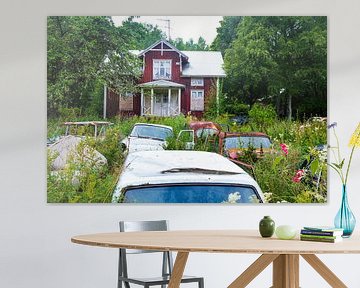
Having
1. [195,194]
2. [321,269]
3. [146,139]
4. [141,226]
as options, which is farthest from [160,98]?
[321,269]

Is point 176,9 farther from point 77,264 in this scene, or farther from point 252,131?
point 77,264

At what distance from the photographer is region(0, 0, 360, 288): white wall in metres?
6.71

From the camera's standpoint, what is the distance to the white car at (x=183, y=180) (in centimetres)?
673

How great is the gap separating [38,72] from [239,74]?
157 cm

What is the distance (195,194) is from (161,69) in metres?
1.02

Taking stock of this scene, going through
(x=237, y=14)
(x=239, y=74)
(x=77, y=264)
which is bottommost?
(x=77, y=264)

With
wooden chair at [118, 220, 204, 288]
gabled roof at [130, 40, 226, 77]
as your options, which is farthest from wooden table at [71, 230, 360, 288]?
gabled roof at [130, 40, 226, 77]

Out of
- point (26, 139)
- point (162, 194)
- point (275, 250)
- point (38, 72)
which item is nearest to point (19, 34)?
point (38, 72)

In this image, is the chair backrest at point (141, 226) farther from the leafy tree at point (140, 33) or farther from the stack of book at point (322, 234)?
the leafy tree at point (140, 33)

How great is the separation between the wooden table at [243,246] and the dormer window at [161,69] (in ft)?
6.44

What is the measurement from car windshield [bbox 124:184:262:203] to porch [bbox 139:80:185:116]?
1.96 ft

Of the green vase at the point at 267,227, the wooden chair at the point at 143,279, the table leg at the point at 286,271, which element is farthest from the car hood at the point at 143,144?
the table leg at the point at 286,271

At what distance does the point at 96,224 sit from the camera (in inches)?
265

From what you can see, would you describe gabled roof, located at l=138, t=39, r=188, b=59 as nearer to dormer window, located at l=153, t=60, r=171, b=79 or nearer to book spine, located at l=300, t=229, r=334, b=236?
dormer window, located at l=153, t=60, r=171, b=79
